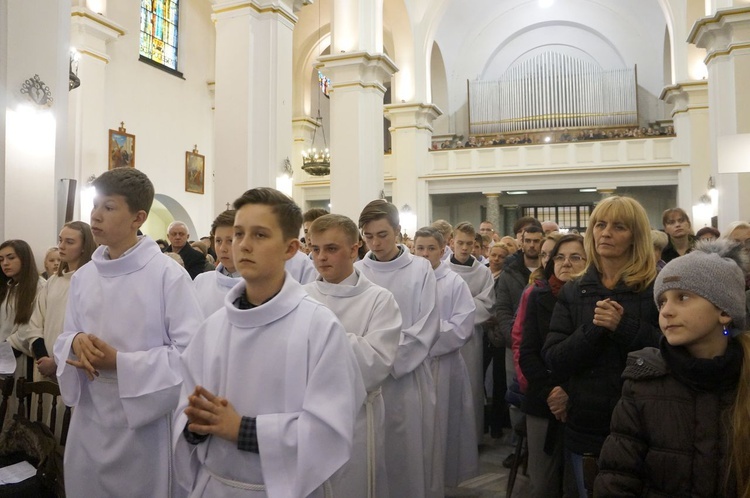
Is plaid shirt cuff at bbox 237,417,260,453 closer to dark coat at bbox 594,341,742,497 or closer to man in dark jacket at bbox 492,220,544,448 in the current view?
dark coat at bbox 594,341,742,497

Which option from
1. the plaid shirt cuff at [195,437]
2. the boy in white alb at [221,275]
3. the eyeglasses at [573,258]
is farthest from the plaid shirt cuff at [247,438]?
the eyeglasses at [573,258]

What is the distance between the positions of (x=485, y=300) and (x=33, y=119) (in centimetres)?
493

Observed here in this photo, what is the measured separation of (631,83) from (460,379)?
68.3ft

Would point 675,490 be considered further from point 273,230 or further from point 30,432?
point 30,432

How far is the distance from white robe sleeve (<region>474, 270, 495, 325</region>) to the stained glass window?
1442 cm

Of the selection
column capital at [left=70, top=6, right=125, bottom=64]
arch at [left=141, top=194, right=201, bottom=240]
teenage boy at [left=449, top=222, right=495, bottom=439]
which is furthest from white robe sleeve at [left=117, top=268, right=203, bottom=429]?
arch at [left=141, top=194, right=201, bottom=240]

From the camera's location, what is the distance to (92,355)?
101 inches

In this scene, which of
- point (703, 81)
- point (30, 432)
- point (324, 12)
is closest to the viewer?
point (30, 432)

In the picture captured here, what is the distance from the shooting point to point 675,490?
1.97 meters

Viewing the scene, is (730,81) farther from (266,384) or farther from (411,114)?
(266,384)

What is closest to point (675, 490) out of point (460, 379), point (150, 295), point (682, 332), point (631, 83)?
point (682, 332)

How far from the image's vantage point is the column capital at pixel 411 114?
61.8 feet

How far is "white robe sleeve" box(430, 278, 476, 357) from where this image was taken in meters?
4.62

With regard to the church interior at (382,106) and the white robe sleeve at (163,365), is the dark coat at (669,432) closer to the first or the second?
the white robe sleeve at (163,365)
